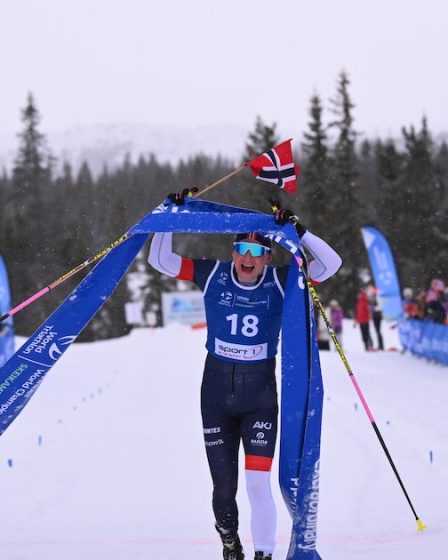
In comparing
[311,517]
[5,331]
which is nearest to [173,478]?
[311,517]

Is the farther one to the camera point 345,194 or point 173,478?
point 345,194

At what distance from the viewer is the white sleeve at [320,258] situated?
471 centimetres

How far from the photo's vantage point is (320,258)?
188 inches

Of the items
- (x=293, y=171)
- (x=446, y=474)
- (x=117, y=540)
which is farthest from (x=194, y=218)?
(x=446, y=474)

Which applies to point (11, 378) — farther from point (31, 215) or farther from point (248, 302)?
point (31, 215)

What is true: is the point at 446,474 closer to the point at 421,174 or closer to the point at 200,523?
the point at 200,523

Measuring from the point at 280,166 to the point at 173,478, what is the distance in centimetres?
384

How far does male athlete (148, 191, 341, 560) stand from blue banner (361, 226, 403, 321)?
76.8 ft

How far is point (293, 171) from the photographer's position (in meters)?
5.40

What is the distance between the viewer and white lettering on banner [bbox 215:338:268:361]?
15.5ft

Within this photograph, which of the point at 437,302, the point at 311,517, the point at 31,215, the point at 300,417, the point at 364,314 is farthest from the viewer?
the point at 31,215

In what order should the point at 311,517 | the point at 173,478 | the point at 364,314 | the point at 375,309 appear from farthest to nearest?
the point at 364,314
the point at 375,309
the point at 173,478
the point at 311,517

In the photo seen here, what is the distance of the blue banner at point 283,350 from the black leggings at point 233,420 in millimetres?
125

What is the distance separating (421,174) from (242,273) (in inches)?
1951
